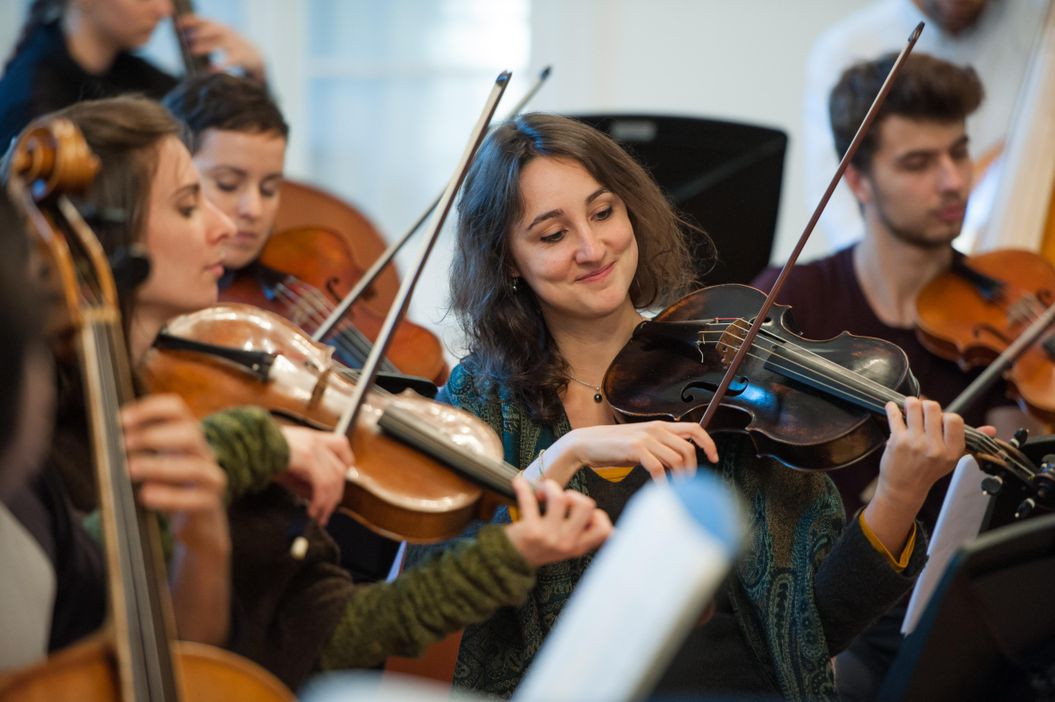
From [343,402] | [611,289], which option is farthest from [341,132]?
[343,402]

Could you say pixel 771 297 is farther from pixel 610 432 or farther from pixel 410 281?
pixel 410 281

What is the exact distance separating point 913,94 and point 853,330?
0.45 meters

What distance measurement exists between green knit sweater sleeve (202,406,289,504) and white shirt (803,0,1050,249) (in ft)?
6.10

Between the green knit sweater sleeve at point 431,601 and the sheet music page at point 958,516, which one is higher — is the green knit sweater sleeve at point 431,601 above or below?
below

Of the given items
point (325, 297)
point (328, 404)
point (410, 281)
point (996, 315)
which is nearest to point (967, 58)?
point (996, 315)

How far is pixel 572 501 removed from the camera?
3.70 ft

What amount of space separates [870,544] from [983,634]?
0.40m

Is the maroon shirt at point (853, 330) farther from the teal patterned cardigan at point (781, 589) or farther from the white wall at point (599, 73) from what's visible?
the white wall at point (599, 73)

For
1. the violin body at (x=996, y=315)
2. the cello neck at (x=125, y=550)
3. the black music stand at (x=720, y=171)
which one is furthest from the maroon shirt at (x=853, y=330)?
the cello neck at (x=125, y=550)

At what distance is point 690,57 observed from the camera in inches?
164

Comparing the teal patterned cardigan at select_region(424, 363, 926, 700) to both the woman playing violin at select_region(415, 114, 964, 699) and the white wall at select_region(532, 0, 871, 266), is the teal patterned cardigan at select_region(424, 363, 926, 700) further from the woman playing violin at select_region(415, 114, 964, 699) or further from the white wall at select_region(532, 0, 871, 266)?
the white wall at select_region(532, 0, 871, 266)

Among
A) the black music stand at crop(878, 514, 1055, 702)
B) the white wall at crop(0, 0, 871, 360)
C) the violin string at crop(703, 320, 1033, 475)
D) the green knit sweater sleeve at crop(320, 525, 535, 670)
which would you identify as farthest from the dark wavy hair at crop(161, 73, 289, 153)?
the white wall at crop(0, 0, 871, 360)

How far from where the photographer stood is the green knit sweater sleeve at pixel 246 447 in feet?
3.46

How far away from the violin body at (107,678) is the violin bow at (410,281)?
1.16ft
